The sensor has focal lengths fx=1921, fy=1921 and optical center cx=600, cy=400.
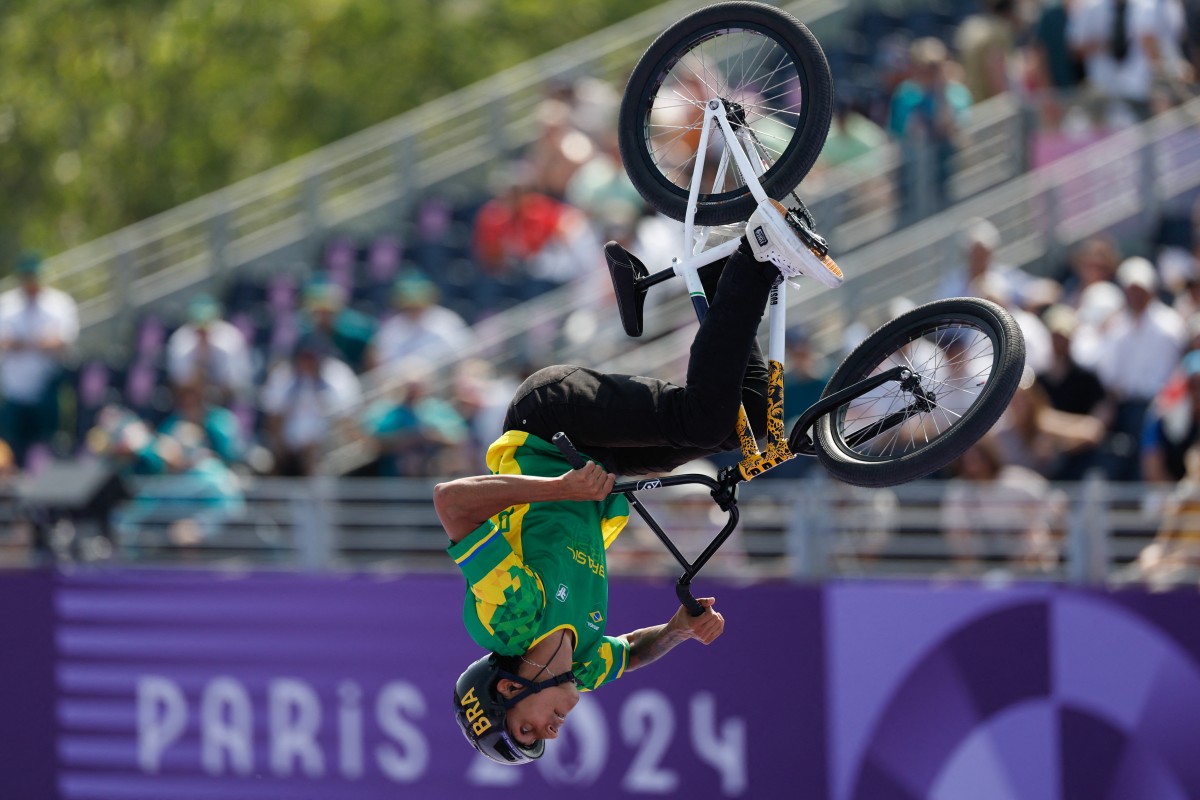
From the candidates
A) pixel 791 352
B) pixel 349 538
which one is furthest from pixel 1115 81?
pixel 349 538

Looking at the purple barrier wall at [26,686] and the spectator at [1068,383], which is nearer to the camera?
the spectator at [1068,383]

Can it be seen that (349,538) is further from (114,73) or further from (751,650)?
(114,73)

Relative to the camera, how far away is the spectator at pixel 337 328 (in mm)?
12961

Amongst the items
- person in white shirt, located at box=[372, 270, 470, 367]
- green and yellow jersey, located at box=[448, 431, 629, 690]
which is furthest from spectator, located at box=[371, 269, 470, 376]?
green and yellow jersey, located at box=[448, 431, 629, 690]

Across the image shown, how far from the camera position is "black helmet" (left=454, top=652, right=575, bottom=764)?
6.45 meters

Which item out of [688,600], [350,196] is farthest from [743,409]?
[350,196]

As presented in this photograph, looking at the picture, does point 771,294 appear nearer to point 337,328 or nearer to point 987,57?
point 337,328

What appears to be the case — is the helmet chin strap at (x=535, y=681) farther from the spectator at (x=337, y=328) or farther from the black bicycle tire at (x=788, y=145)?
the spectator at (x=337, y=328)

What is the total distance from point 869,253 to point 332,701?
4.30 meters

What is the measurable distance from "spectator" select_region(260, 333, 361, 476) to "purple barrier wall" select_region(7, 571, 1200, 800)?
4.06ft

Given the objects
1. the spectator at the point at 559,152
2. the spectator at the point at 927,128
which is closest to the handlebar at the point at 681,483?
the spectator at the point at 927,128

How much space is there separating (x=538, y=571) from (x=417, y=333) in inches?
249

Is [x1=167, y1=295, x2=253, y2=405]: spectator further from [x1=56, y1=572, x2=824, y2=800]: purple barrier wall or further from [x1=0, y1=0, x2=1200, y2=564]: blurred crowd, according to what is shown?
[x1=56, y1=572, x2=824, y2=800]: purple barrier wall

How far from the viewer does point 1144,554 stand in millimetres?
9273
